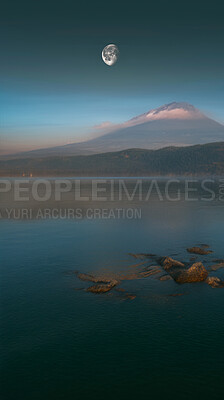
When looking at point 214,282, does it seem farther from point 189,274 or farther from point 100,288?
point 100,288

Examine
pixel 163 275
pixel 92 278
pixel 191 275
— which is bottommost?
pixel 92 278

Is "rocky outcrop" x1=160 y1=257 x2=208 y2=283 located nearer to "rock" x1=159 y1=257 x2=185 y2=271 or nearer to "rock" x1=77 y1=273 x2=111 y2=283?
"rock" x1=159 y1=257 x2=185 y2=271

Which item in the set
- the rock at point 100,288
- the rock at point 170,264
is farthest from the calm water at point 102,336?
the rock at point 170,264

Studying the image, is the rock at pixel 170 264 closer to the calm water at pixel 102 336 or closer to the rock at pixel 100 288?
the calm water at pixel 102 336

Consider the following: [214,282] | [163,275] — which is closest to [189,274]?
[214,282]

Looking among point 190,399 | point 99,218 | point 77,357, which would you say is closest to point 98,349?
point 77,357

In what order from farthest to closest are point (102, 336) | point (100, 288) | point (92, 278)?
point (92, 278) < point (100, 288) < point (102, 336)
